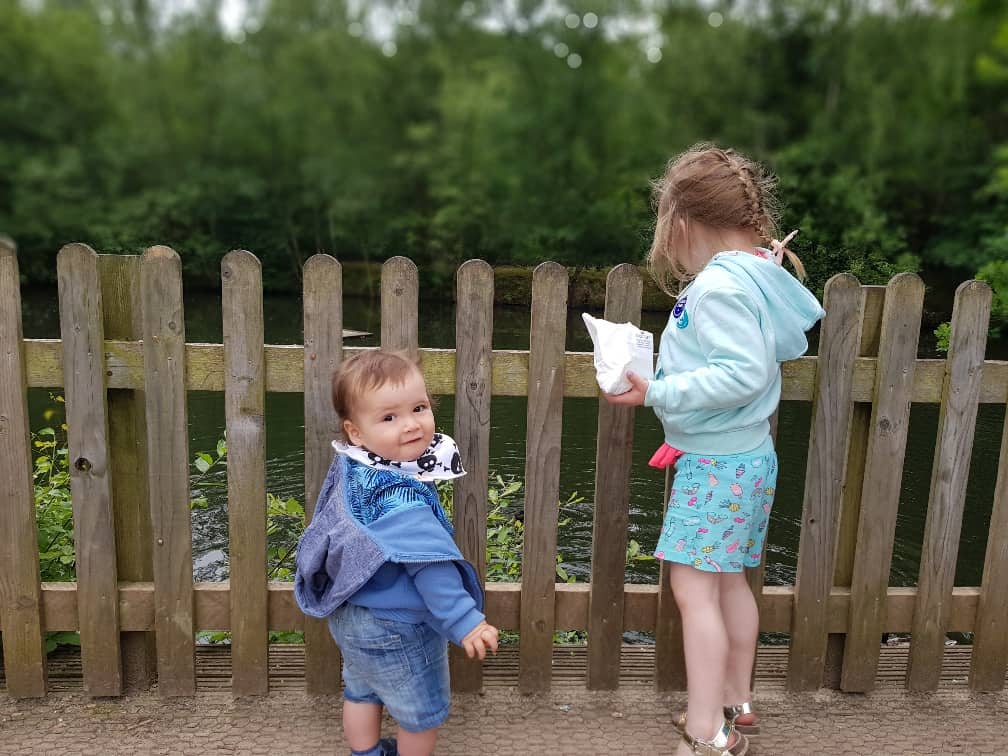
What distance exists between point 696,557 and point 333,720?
125cm

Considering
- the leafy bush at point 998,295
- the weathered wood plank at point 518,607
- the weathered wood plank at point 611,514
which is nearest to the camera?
the weathered wood plank at point 611,514

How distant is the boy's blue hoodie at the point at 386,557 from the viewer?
1.91 metres

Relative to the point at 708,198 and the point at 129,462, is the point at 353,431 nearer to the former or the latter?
the point at 129,462

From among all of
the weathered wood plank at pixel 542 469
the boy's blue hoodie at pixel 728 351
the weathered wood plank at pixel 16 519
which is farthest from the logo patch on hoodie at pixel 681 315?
the weathered wood plank at pixel 16 519

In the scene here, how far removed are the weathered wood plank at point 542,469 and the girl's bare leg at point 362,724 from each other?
66cm

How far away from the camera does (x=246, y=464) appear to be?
8.33 feet

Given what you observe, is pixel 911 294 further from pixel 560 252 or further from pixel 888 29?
pixel 888 29

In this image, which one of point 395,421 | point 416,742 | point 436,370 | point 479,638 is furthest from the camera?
point 436,370

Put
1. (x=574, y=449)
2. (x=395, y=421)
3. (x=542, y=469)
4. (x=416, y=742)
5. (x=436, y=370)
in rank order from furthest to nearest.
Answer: (x=574, y=449) < (x=542, y=469) < (x=436, y=370) < (x=416, y=742) < (x=395, y=421)

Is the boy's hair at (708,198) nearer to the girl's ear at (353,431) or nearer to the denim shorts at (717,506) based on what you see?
the denim shorts at (717,506)

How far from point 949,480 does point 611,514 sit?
1.07 m

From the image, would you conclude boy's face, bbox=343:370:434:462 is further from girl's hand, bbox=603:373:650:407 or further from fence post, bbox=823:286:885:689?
fence post, bbox=823:286:885:689

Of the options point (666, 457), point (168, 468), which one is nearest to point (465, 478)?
point (666, 457)

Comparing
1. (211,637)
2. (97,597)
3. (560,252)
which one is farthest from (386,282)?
(211,637)
